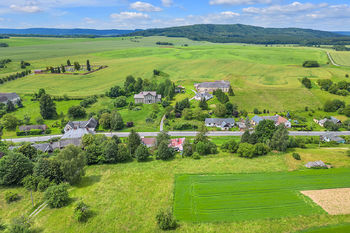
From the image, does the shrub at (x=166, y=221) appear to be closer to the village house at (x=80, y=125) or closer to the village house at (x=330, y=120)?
the village house at (x=80, y=125)

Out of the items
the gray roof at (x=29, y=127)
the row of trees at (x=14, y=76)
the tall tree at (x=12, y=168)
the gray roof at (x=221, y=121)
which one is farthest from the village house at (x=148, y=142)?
the row of trees at (x=14, y=76)

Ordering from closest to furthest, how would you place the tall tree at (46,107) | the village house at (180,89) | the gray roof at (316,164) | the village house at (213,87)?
the gray roof at (316,164) → the tall tree at (46,107) → the village house at (213,87) → the village house at (180,89)

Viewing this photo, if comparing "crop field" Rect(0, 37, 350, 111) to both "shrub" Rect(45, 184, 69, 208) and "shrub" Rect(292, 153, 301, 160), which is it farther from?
"shrub" Rect(45, 184, 69, 208)

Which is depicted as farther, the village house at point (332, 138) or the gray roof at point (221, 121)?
the gray roof at point (221, 121)

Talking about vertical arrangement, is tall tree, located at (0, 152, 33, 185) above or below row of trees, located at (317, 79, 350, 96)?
below

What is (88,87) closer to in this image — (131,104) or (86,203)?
(131,104)

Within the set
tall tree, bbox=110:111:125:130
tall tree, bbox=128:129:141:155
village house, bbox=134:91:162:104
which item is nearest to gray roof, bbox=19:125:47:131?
tall tree, bbox=110:111:125:130
